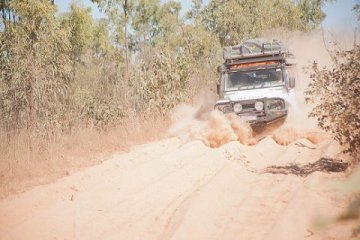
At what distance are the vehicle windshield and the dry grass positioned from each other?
274 centimetres

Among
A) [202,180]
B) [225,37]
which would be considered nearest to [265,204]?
[202,180]

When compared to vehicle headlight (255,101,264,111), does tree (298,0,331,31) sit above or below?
above

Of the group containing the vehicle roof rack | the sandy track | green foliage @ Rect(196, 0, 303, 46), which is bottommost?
the sandy track

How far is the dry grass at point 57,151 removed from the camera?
7.44 metres

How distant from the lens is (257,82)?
38.2ft

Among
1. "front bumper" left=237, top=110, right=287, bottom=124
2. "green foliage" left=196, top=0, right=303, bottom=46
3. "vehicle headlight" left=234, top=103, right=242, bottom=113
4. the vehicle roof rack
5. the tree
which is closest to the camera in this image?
"front bumper" left=237, top=110, right=287, bottom=124

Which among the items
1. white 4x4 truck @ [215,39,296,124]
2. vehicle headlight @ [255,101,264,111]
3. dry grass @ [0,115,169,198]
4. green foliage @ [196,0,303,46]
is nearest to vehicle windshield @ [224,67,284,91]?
white 4x4 truck @ [215,39,296,124]

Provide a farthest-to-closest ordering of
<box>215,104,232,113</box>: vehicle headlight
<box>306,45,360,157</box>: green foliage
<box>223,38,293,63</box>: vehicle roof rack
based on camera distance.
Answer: <box>223,38,293,63</box>: vehicle roof rack < <box>215,104,232,113</box>: vehicle headlight < <box>306,45,360,157</box>: green foliage

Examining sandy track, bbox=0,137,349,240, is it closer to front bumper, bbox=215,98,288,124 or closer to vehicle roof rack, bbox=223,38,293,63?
front bumper, bbox=215,98,288,124

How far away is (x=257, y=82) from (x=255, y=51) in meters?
1.34

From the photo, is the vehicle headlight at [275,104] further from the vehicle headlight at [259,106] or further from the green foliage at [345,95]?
the green foliage at [345,95]

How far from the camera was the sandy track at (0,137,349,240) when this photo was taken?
4.38m

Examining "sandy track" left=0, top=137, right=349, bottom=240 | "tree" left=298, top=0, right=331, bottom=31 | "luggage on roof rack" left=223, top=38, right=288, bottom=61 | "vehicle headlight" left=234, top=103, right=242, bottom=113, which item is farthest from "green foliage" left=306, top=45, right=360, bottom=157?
"tree" left=298, top=0, right=331, bottom=31

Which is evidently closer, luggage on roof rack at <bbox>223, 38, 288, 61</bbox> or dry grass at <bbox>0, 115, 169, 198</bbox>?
dry grass at <bbox>0, 115, 169, 198</bbox>
